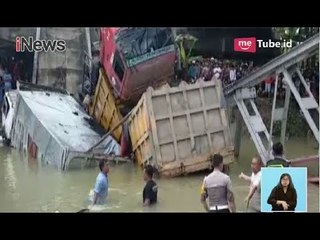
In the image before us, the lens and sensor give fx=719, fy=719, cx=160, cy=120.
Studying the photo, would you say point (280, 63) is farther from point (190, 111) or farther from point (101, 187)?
point (101, 187)

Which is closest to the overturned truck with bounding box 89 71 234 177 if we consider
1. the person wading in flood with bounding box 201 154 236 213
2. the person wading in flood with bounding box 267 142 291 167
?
the person wading in flood with bounding box 267 142 291 167

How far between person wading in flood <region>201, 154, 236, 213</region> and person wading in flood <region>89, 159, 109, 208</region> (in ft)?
3.94

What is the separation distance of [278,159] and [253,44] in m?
1.35

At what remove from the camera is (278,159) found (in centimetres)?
815

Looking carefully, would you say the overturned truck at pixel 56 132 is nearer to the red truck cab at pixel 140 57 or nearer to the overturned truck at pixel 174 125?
Answer: the overturned truck at pixel 174 125

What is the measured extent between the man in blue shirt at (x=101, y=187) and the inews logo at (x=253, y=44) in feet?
6.79

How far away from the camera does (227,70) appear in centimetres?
862

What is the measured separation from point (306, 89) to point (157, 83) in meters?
1.76

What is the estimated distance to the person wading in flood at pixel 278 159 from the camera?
26.5 feet

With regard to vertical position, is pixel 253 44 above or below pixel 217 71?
above

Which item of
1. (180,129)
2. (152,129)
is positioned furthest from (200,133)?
(152,129)

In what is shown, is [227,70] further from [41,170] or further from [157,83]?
[41,170]
